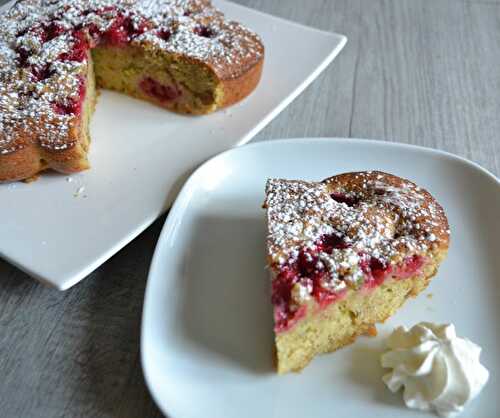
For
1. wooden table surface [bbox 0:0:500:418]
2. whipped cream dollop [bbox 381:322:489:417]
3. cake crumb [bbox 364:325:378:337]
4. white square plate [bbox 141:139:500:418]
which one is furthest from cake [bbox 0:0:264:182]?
whipped cream dollop [bbox 381:322:489:417]

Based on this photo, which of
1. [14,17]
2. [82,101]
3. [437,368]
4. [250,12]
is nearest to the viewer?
[437,368]

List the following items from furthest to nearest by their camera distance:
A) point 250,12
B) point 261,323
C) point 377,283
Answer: point 250,12 < point 261,323 < point 377,283

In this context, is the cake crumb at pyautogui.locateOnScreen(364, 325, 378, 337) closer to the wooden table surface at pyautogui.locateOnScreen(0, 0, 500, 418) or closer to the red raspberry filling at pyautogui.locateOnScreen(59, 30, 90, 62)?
the wooden table surface at pyautogui.locateOnScreen(0, 0, 500, 418)

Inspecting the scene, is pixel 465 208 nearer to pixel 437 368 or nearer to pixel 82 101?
pixel 437 368

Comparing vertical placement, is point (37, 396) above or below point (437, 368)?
below

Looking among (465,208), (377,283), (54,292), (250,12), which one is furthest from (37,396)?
(250,12)

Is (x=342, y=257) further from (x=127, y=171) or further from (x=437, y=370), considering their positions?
(x=127, y=171)
